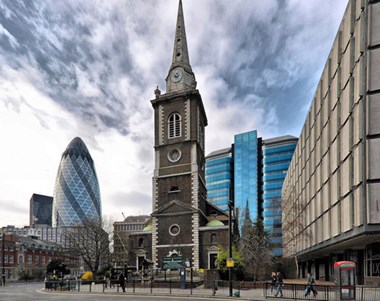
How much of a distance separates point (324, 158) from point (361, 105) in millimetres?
10355

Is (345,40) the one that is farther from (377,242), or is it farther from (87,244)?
(87,244)

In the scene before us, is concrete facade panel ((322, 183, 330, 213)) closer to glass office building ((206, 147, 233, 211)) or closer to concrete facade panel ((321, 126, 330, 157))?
concrete facade panel ((321, 126, 330, 157))

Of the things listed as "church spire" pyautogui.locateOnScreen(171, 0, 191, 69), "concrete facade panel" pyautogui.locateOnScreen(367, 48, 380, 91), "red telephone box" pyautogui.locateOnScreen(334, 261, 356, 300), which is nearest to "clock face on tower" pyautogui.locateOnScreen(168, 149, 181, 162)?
"church spire" pyautogui.locateOnScreen(171, 0, 191, 69)

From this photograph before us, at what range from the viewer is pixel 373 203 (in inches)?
829

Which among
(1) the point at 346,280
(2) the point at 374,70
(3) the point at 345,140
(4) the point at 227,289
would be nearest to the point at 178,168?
(4) the point at 227,289

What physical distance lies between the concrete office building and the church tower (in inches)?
610

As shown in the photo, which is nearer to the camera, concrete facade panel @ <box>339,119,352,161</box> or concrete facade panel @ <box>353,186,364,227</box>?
concrete facade panel @ <box>353,186,364,227</box>

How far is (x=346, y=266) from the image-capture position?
1952 cm

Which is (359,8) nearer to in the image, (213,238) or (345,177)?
(345,177)

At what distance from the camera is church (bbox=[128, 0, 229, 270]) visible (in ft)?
155

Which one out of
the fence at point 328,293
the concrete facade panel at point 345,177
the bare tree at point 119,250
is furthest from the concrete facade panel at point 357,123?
the bare tree at point 119,250

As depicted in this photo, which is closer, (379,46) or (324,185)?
(379,46)

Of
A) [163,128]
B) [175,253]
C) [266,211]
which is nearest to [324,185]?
[175,253]

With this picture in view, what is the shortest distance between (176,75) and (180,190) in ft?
57.3
